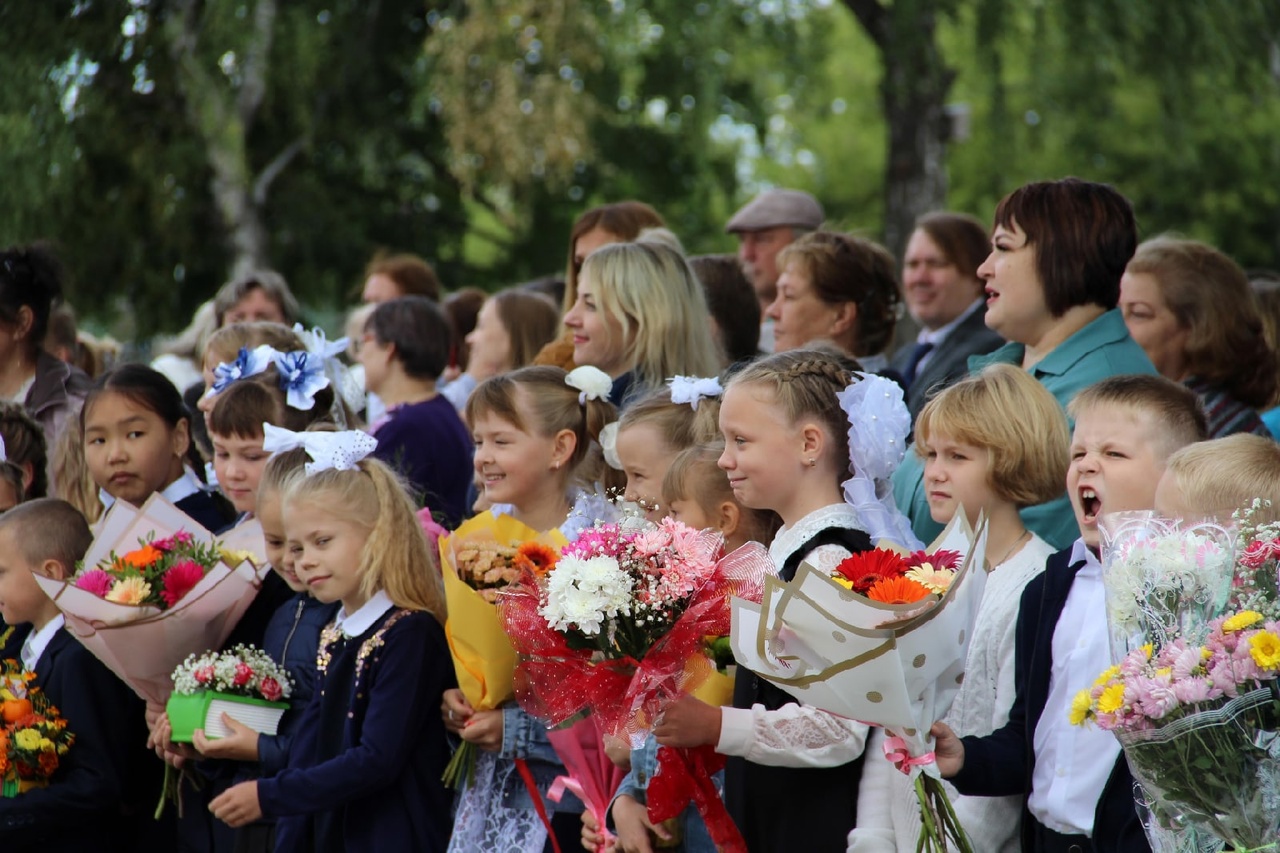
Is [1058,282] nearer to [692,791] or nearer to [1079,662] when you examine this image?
[1079,662]

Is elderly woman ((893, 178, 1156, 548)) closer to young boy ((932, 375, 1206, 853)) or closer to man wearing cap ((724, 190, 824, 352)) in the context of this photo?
young boy ((932, 375, 1206, 853))

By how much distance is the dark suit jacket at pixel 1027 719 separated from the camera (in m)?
3.33

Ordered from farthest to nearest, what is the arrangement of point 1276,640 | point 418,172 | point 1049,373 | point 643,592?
point 418,172, point 1049,373, point 643,592, point 1276,640

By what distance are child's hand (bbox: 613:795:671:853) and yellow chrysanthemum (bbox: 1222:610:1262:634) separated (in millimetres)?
1724

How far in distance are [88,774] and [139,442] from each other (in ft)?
4.56

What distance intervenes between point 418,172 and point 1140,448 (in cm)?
1375

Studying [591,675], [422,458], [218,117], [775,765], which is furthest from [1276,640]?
[218,117]

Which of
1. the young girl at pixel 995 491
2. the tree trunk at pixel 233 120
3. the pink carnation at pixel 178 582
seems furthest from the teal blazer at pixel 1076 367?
the tree trunk at pixel 233 120

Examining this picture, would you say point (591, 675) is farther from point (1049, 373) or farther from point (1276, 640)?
point (1049, 373)

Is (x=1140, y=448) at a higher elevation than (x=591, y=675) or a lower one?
higher

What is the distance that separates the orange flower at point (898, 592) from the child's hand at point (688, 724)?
2.01ft

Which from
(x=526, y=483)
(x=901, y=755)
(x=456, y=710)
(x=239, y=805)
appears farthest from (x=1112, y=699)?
(x=239, y=805)

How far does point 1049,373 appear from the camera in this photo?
4.43 m

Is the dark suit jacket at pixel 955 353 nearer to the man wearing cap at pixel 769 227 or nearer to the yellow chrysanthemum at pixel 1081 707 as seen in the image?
the man wearing cap at pixel 769 227
